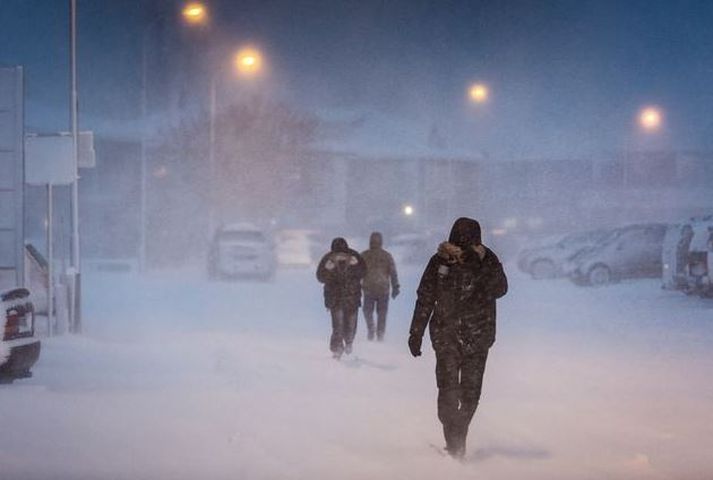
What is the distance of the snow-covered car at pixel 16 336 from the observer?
998 centimetres

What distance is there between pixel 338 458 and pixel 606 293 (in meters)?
20.2

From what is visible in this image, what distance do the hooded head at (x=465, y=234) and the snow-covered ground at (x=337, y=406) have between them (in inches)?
58.9

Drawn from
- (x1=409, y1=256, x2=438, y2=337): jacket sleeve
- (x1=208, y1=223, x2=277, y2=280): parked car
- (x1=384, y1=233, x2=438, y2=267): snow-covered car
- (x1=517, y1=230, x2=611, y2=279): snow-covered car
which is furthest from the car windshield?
(x1=409, y1=256, x2=438, y2=337): jacket sleeve

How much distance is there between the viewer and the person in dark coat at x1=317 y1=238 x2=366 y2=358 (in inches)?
521

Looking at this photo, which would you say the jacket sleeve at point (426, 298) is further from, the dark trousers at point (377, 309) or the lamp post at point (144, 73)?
the lamp post at point (144, 73)

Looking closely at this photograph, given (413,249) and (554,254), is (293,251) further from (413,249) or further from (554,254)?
(554,254)

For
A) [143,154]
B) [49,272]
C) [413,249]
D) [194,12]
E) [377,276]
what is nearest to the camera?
[377,276]

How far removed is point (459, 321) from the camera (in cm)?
718

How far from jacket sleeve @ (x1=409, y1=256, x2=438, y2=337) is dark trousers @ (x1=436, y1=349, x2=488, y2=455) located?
233 millimetres

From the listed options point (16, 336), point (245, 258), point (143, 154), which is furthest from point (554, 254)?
point (16, 336)

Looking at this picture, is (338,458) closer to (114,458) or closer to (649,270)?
(114,458)

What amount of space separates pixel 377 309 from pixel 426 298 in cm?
817

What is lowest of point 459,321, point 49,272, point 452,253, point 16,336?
point 16,336

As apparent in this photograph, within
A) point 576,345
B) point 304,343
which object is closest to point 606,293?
point 576,345
